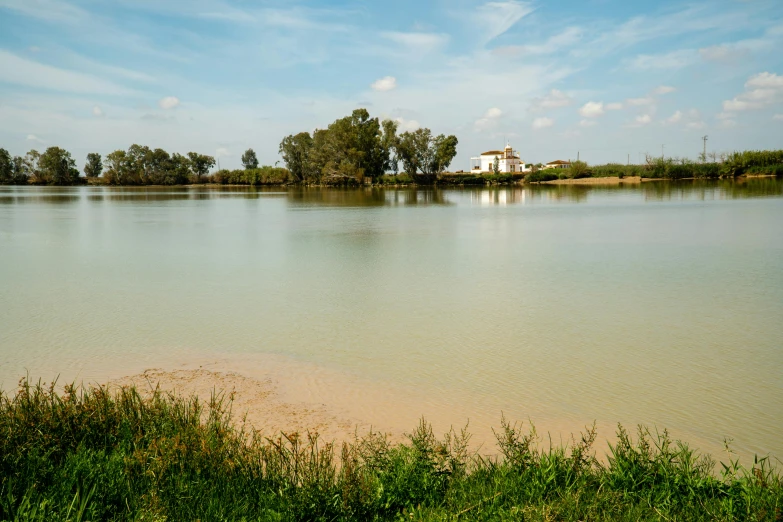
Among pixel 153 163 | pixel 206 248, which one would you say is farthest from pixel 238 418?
pixel 153 163

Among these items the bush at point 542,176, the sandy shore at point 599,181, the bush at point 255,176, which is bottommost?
the sandy shore at point 599,181

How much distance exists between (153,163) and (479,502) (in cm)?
13530

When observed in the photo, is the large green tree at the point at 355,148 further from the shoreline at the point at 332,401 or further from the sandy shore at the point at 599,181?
the shoreline at the point at 332,401

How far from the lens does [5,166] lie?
133 meters

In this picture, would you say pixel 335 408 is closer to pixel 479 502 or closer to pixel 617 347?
pixel 479 502

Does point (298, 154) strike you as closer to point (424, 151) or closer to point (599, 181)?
point (424, 151)

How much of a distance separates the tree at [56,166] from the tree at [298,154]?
5624cm

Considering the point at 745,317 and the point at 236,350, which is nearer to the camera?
the point at 236,350

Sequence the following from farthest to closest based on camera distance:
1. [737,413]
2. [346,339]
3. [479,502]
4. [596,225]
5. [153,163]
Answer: [153,163]
[596,225]
[346,339]
[737,413]
[479,502]

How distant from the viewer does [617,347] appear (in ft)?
26.3

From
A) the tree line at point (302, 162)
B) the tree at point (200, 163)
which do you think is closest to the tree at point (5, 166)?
the tree line at point (302, 162)

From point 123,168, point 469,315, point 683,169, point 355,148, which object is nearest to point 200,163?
point 123,168

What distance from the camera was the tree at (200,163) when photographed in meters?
127

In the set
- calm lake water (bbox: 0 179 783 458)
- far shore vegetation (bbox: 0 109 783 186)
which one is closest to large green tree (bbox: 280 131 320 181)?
far shore vegetation (bbox: 0 109 783 186)
